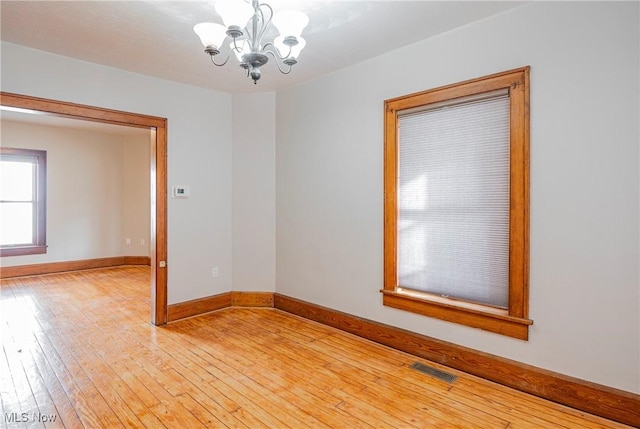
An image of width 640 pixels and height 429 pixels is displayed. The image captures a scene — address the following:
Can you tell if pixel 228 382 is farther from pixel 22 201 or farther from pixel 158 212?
pixel 22 201

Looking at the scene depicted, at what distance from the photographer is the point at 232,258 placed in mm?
4453

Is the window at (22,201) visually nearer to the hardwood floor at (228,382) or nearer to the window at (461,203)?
the hardwood floor at (228,382)

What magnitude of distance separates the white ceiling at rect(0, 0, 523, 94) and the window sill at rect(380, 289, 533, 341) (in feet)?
7.07

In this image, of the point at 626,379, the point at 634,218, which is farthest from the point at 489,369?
the point at 634,218

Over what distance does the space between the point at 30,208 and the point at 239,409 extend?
6489 mm

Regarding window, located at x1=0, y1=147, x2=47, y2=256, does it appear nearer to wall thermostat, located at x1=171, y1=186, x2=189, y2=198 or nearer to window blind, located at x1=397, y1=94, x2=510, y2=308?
wall thermostat, located at x1=171, y1=186, x2=189, y2=198

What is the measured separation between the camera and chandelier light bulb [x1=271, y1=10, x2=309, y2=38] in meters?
1.87

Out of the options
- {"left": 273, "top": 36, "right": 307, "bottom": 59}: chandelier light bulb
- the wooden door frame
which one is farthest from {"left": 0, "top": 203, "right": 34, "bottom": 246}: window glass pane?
{"left": 273, "top": 36, "right": 307, "bottom": 59}: chandelier light bulb

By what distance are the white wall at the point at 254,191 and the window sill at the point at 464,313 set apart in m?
1.74

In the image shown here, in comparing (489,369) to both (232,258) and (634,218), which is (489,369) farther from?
(232,258)

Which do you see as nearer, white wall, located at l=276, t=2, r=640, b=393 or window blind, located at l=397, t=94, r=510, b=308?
white wall, located at l=276, t=2, r=640, b=393

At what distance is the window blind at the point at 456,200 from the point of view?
258 cm

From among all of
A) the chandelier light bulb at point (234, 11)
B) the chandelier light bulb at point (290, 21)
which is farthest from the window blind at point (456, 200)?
the chandelier light bulb at point (234, 11)

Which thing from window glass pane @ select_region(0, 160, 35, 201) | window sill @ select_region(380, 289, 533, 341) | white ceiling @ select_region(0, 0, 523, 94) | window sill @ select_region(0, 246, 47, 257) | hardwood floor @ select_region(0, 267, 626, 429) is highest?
white ceiling @ select_region(0, 0, 523, 94)
